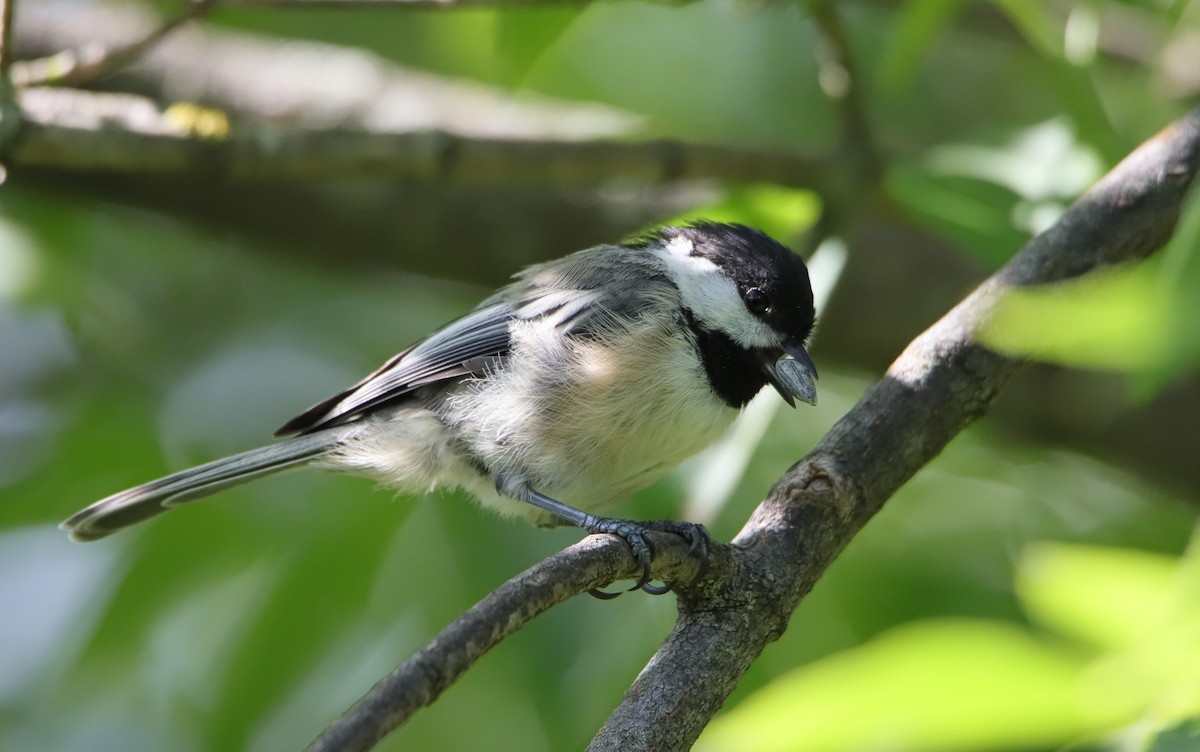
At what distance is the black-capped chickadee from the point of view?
6.97 feet

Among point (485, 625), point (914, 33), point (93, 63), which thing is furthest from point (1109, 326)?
point (93, 63)

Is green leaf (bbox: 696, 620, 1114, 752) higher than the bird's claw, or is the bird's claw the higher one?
the bird's claw

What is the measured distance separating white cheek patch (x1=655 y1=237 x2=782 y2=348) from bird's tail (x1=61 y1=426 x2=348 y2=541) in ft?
2.76

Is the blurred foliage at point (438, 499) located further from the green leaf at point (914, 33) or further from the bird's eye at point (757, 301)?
the bird's eye at point (757, 301)

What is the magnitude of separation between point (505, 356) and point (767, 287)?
1.77 ft

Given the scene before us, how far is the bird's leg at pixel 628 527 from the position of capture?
4.99 feet

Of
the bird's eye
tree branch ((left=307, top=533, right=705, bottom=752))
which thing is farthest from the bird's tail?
tree branch ((left=307, top=533, right=705, bottom=752))

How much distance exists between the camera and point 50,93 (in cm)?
231

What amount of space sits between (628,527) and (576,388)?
49 cm

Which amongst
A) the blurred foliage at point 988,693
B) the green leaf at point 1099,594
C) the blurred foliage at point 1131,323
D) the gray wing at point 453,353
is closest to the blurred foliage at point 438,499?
the green leaf at point 1099,594

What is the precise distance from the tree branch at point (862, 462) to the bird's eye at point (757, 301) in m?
0.41

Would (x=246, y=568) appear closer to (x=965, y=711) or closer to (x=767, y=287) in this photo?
(x=767, y=287)

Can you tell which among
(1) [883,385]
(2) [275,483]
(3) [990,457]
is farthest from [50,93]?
(3) [990,457]

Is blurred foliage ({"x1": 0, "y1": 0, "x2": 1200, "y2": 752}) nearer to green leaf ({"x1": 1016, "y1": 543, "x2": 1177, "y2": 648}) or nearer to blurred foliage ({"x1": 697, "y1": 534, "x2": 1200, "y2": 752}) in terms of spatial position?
green leaf ({"x1": 1016, "y1": 543, "x2": 1177, "y2": 648})
